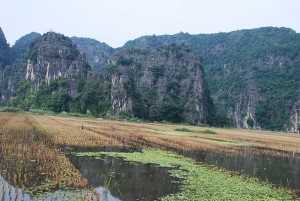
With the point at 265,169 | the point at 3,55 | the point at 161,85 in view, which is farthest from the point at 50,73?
the point at 265,169

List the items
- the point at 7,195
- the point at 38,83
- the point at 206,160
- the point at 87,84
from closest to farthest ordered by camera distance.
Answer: the point at 7,195
the point at 206,160
the point at 87,84
the point at 38,83

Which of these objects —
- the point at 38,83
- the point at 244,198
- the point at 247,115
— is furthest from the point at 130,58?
the point at 244,198

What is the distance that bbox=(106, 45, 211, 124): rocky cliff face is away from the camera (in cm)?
11219

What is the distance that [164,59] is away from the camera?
443ft

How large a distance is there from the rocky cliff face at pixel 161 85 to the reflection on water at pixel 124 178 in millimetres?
88644

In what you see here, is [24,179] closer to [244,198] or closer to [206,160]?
[244,198]

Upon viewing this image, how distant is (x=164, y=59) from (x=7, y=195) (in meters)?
126

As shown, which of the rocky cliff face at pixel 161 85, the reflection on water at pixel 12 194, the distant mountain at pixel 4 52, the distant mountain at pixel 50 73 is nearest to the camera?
the reflection on water at pixel 12 194

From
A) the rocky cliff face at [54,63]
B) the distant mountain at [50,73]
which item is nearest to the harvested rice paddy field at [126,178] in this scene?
the distant mountain at [50,73]

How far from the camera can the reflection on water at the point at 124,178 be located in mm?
12406

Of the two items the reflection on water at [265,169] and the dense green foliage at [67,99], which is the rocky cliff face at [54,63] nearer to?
the dense green foliage at [67,99]

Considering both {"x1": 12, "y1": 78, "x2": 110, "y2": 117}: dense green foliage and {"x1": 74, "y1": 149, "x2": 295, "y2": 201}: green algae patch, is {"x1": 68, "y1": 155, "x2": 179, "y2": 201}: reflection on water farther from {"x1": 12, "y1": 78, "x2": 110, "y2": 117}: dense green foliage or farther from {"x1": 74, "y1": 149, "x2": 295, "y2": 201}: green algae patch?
{"x1": 12, "y1": 78, "x2": 110, "y2": 117}: dense green foliage

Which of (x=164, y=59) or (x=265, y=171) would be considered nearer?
(x=265, y=171)

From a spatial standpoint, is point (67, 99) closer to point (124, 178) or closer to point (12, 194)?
point (124, 178)
